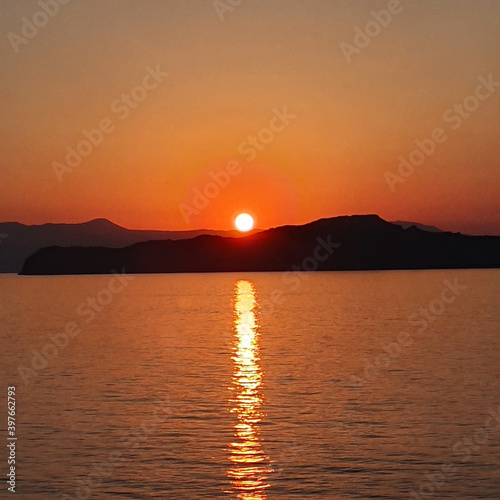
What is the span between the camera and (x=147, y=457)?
25.2m

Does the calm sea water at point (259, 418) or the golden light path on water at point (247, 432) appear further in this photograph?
the calm sea water at point (259, 418)

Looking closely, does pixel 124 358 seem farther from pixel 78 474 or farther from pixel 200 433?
pixel 78 474

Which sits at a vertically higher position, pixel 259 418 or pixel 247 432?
pixel 259 418

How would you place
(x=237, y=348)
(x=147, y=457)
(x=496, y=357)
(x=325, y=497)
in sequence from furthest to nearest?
(x=237, y=348), (x=496, y=357), (x=147, y=457), (x=325, y=497)

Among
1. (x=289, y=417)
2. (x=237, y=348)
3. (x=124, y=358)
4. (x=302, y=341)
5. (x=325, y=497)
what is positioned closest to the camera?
(x=325, y=497)

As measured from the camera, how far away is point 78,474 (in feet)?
77.3

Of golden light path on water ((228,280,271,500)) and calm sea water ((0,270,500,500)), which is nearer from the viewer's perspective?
golden light path on water ((228,280,271,500))

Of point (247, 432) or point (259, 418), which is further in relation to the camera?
point (259, 418)

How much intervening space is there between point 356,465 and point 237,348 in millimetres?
35738

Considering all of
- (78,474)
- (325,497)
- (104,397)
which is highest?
(104,397)

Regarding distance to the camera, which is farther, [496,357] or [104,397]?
[496,357]

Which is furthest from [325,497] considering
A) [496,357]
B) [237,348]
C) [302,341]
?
[302,341]

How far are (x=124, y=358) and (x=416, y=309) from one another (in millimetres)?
65941

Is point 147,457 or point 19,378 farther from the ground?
point 19,378
